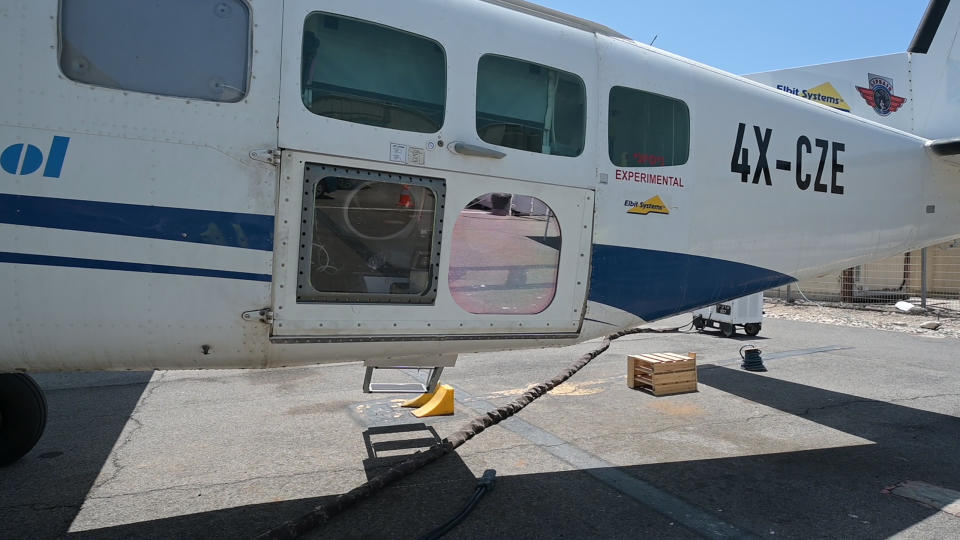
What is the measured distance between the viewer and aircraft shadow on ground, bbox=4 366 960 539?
12.4 ft

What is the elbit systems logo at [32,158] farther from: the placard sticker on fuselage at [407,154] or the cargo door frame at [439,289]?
the placard sticker on fuselage at [407,154]

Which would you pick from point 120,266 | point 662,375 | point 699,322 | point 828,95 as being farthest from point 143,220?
Answer: point 699,322

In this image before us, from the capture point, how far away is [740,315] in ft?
37.9

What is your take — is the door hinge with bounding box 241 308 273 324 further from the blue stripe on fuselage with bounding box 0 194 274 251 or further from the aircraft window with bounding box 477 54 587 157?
the aircraft window with bounding box 477 54 587 157

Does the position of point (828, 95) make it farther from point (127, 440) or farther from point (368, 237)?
point (127, 440)

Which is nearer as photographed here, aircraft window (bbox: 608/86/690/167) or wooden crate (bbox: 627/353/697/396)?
aircraft window (bbox: 608/86/690/167)

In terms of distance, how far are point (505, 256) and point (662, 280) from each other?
4.85 feet

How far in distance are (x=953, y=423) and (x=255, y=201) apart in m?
6.96

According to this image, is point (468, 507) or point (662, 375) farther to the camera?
point (662, 375)

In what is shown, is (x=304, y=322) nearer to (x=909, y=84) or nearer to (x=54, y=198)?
(x=54, y=198)

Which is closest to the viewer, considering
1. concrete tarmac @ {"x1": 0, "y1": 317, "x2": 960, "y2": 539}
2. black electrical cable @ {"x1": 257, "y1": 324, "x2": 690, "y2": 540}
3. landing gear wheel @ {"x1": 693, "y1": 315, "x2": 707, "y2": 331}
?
black electrical cable @ {"x1": 257, "y1": 324, "x2": 690, "y2": 540}

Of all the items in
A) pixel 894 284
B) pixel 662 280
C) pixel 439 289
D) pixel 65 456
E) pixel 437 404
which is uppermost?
pixel 894 284

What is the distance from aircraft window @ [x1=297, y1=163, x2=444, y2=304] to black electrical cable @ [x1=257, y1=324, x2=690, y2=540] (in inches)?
55.6

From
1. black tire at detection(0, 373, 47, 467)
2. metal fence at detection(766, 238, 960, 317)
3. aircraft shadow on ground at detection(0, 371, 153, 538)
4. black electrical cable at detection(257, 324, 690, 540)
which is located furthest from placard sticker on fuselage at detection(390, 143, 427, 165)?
metal fence at detection(766, 238, 960, 317)
